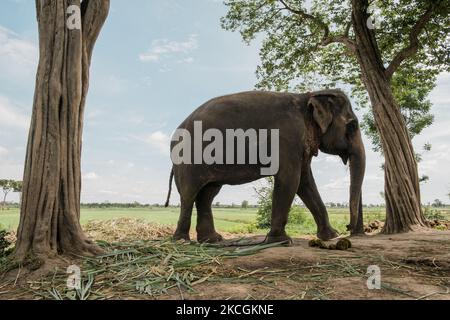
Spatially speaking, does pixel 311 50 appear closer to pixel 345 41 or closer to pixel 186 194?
pixel 345 41

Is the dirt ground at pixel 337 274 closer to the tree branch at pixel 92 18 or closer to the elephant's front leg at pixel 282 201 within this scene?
the elephant's front leg at pixel 282 201

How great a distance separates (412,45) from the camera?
359 inches

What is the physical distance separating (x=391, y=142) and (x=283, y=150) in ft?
15.0

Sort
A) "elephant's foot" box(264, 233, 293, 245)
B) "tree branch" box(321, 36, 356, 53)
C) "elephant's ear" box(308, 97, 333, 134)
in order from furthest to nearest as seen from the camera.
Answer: "tree branch" box(321, 36, 356, 53), "elephant's ear" box(308, 97, 333, 134), "elephant's foot" box(264, 233, 293, 245)

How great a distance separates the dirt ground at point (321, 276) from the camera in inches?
114

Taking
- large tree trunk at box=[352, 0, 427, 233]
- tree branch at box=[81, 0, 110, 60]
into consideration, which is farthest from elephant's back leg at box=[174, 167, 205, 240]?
large tree trunk at box=[352, 0, 427, 233]

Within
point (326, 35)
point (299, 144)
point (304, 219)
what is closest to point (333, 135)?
point (299, 144)

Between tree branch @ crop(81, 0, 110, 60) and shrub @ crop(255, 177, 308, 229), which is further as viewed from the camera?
shrub @ crop(255, 177, 308, 229)

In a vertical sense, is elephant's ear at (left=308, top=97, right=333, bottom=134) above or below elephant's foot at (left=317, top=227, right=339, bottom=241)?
above

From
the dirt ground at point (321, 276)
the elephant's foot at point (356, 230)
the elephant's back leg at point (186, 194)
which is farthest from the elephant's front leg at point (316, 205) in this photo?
the elephant's back leg at point (186, 194)

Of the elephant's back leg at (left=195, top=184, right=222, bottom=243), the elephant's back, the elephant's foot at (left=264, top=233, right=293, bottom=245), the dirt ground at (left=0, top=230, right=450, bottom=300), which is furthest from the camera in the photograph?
the elephant's back leg at (left=195, top=184, right=222, bottom=243)

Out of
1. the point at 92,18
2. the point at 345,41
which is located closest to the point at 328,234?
the point at 92,18

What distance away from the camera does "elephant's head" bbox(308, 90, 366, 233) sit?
17.3 ft

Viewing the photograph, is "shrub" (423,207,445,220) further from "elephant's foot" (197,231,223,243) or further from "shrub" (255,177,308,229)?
"elephant's foot" (197,231,223,243)
